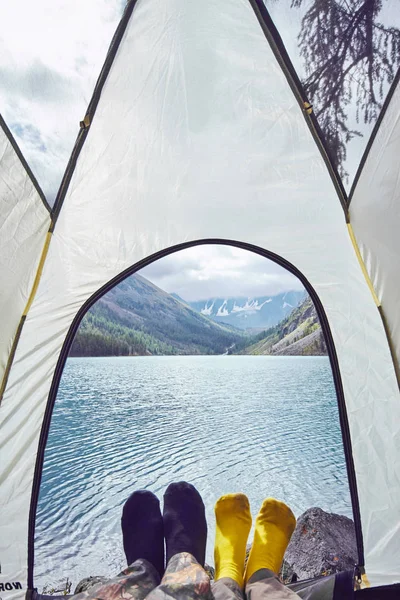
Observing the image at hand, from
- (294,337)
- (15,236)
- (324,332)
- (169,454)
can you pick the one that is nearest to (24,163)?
(15,236)

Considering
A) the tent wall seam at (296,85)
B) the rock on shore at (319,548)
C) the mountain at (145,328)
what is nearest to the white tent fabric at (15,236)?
the tent wall seam at (296,85)

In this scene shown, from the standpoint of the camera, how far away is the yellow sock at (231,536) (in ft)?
4.24

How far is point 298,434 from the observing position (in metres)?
14.2

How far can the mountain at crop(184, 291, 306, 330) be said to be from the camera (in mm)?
93625

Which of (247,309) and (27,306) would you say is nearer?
(27,306)

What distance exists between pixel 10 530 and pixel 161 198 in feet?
4.20

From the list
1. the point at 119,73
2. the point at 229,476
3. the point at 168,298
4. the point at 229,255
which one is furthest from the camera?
the point at 168,298

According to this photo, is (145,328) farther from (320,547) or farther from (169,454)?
(320,547)

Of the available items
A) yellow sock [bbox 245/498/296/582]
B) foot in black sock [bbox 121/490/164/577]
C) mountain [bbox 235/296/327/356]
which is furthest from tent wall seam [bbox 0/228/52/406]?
mountain [bbox 235/296/327/356]

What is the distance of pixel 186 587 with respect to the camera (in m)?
0.95

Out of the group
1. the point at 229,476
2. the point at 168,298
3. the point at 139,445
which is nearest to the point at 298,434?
the point at 139,445

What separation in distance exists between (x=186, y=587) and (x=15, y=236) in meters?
1.11

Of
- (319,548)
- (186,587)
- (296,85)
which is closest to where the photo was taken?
(186,587)

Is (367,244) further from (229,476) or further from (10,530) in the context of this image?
(229,476)
